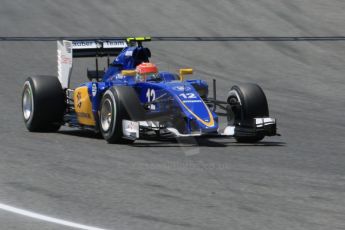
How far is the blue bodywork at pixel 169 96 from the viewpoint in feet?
39.7

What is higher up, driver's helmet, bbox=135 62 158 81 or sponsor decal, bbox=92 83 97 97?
driver's helmet, bbox=135 62 158 81

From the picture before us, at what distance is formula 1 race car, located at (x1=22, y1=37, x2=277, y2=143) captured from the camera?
12.1 meters

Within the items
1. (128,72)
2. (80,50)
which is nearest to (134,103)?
(128,72)

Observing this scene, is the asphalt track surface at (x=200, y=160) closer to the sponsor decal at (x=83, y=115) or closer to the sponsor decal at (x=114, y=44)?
the sponsor decal at (x=83, y=115)

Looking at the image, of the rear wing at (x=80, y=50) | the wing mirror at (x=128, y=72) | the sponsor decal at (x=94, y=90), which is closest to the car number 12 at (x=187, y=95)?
the wing mirror at (x=128, y=72)

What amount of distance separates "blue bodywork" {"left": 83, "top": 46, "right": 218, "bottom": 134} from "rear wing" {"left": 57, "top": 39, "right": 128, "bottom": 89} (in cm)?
105

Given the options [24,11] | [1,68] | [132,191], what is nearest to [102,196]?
[132,191]

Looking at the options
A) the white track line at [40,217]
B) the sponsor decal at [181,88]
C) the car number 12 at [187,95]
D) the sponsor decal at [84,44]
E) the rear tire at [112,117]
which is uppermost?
the sponsor decal at [84,44]

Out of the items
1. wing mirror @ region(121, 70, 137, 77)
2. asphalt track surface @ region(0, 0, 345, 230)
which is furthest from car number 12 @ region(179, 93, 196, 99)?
wing mirror @ region(121, 70, 137, 77)

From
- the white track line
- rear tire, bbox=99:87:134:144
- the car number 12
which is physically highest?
the car number 12

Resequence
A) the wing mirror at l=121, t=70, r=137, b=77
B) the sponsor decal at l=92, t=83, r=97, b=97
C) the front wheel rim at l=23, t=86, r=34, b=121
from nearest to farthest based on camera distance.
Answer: the wing mirror at l=121, t=70, r=137, b=77, the sponsor decal at l=92, t=83, r=97, b=97, the front wheel rim at l=23, t=86, r=34, b=121

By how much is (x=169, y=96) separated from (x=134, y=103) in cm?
51

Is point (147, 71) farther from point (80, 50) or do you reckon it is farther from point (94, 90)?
point (80, 50)

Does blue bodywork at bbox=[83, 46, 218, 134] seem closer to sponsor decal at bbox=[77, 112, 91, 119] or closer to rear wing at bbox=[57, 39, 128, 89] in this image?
sponsor decal at bbox=[77, 112, 91, 119]
